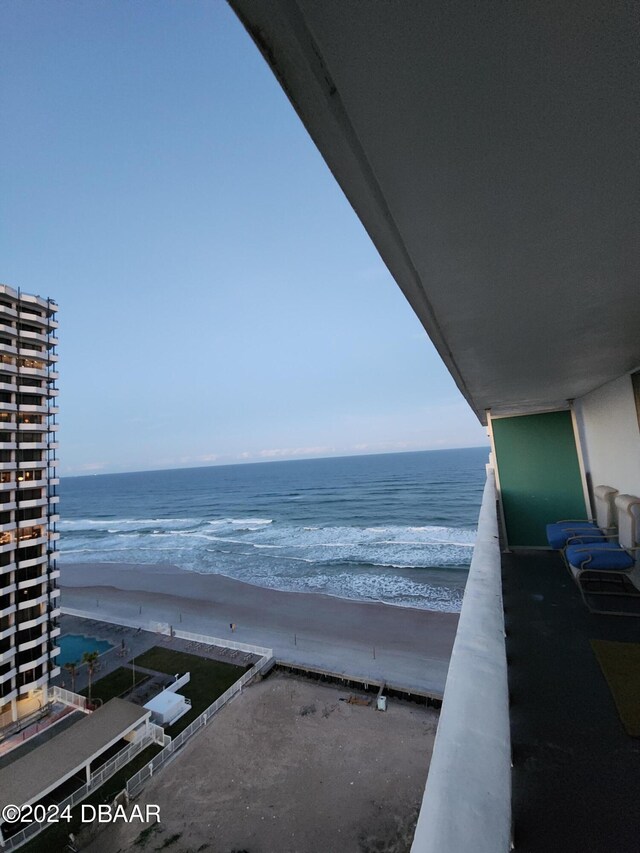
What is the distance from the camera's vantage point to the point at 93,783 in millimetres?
9359

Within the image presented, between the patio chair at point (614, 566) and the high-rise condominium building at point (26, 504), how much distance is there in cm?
1580

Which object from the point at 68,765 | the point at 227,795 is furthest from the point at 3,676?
the point at 227,795

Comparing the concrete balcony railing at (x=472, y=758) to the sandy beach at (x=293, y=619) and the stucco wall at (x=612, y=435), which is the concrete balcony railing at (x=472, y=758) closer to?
the stucco wall at (x=612, y=435)

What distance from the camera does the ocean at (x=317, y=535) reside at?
23438 millimetres

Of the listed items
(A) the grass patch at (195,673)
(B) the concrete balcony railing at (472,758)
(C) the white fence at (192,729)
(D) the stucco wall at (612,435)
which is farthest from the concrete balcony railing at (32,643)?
(D) the stucco wall at (612,435)

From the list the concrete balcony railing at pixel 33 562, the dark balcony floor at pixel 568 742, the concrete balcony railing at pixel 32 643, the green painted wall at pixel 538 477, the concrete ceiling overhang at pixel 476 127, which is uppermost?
the concrete ceiling overhang at pixel 476 127

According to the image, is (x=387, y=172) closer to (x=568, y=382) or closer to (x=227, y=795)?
(x=568, y=382)

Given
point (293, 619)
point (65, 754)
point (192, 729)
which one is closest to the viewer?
point (65, 754)

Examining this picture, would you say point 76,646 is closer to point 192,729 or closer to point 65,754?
point 65,754

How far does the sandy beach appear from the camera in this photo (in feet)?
46.9

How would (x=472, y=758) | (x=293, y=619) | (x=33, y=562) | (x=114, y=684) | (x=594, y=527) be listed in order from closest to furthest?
(x=472, y=758), (x=594, y=527), (x=33, y=562), (x=114, y=684), (x=293, y=619)

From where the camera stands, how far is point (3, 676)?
12.2 meters

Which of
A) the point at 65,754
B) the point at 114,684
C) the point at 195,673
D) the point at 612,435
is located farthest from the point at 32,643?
the point at 612,435

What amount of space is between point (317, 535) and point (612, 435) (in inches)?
1234
